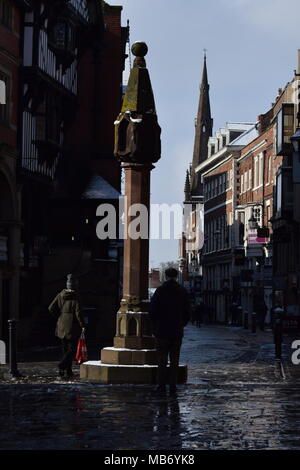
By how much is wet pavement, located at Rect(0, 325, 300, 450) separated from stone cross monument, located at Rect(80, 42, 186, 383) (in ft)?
2.19

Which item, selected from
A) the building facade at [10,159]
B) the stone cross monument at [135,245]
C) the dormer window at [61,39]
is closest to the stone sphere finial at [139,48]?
the stone cross monument at [135,245]

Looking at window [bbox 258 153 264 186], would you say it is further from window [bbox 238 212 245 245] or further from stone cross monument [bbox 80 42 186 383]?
stone cross monument [bbox 80 42 186 383]

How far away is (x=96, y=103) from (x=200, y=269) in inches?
2384

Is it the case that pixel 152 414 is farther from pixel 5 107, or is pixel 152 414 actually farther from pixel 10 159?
pixel 5 107

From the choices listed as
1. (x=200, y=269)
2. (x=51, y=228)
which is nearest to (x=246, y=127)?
(x=200, y=269)

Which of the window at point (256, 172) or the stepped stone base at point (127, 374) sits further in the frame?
the window at point (256, 172)

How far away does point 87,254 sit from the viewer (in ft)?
118

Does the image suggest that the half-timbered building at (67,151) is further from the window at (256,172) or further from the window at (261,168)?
the window at (256,172)

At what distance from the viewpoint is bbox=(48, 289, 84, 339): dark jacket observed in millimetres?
17703

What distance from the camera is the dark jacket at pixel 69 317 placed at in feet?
58.1

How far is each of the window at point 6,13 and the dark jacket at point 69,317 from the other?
13.4 metres

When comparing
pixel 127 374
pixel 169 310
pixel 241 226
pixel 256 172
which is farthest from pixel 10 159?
pixel 241 226

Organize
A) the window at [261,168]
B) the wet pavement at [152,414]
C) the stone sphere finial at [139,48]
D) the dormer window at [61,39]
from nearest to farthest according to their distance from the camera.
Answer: the wet pavement at [152,414], the stone sphere finial at [139,48], the dormer window at [61,39], the window at [261,168]

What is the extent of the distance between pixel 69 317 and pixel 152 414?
20.8ft
